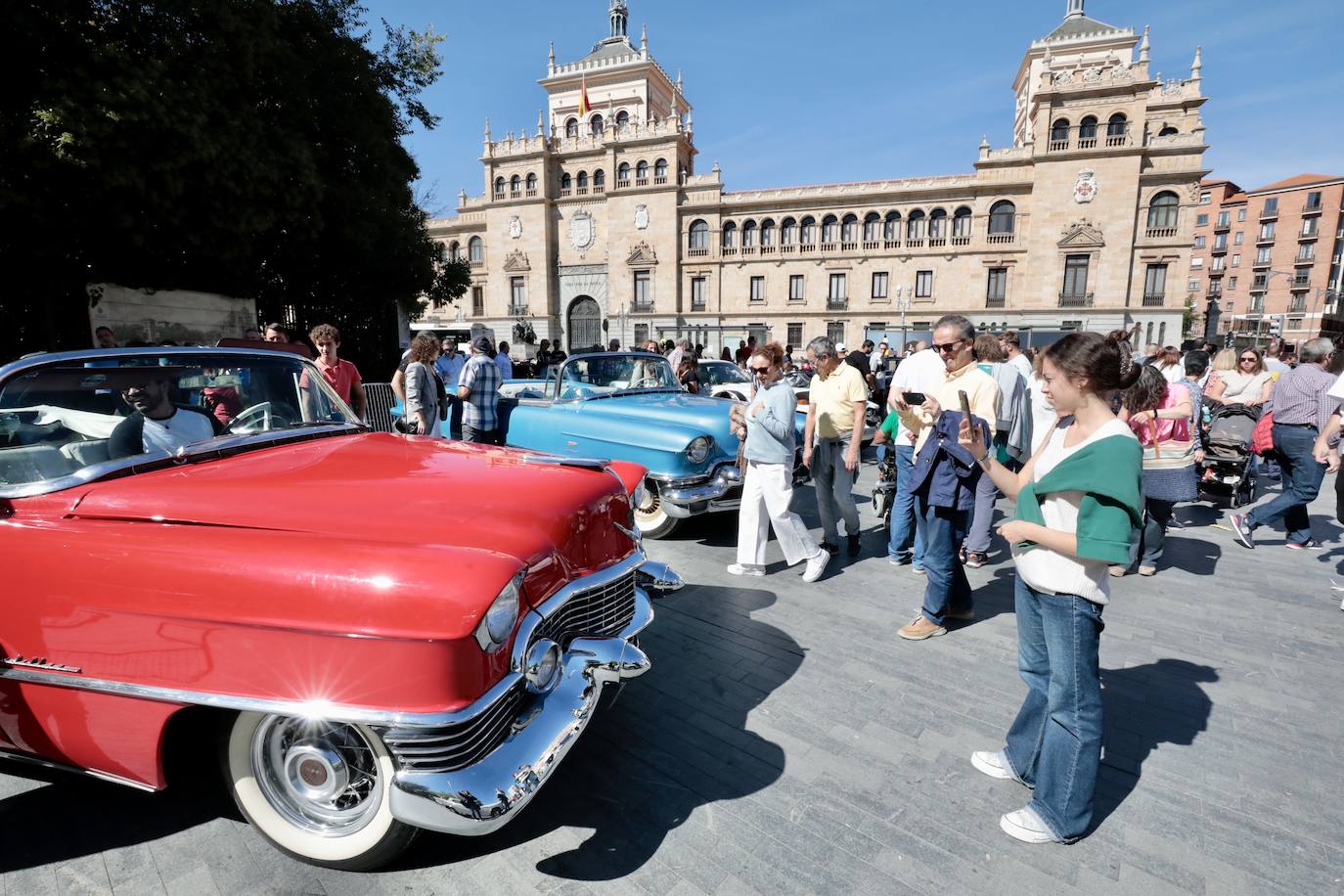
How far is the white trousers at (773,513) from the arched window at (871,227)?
3684 centimetres

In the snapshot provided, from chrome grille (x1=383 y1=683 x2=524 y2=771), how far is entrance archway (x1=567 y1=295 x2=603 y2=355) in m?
40.7

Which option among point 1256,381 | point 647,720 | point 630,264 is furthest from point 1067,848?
point 630,264

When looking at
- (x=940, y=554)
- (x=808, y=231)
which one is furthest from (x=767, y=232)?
(x=940, y=554)

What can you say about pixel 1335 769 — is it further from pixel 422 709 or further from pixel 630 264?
pixel 630 264

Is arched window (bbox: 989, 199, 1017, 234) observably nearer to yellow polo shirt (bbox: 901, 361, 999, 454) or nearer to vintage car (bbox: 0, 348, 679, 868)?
yellow polo shirt (bbox: 901, 361, 999, 454)

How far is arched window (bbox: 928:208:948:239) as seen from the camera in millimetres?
35969

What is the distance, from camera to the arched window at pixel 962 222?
3550 cm

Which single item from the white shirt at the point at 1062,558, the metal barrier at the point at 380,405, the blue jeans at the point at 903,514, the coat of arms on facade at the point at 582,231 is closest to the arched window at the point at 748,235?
the coat of arms on facade at the point at 582,231

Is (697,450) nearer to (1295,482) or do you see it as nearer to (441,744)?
(441,744)

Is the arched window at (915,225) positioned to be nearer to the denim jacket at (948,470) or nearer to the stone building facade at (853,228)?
the stone building facade at (853,228)

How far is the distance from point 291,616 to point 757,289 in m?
39.9

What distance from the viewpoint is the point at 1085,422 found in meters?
2.23

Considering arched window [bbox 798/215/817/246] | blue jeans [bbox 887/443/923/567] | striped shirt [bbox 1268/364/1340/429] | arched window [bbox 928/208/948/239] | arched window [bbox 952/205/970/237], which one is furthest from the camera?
arched window [bbox 798/215/817/246]

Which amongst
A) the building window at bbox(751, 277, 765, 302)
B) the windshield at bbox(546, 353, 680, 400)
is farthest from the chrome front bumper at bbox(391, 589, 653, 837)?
the building window at bbox(751, 277, 765, 302)
